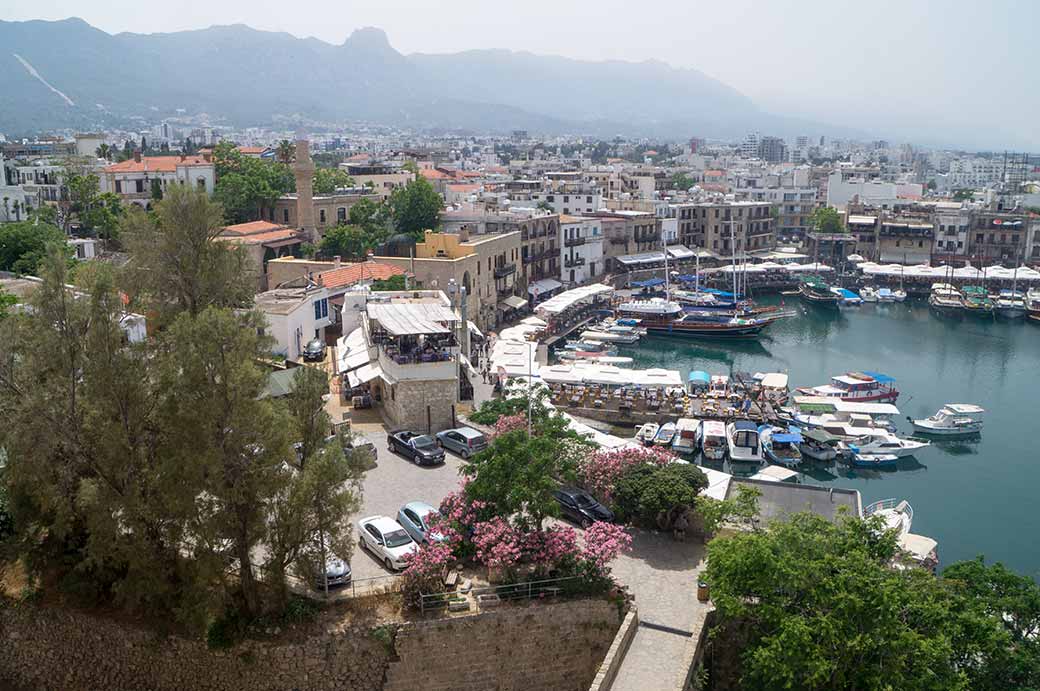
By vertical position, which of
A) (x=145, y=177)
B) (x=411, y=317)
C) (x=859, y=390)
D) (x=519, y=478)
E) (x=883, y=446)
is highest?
(x=145, y=177)

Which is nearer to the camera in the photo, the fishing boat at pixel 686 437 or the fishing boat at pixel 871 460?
the fishing boat at pixel 686 437

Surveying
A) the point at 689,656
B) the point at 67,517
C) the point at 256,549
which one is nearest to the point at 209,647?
the point at 256,549

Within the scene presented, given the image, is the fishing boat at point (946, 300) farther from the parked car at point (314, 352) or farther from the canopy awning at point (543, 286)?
the parked car at point (314, 352)

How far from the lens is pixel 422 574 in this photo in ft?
48.0

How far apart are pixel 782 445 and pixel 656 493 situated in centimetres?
1559

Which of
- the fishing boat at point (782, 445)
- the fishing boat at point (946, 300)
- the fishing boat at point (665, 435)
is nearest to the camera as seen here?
the fishing boat at point (782, 445)

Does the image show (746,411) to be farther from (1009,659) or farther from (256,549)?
(256,549)

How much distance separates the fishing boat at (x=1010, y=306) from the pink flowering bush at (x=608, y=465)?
166 ft

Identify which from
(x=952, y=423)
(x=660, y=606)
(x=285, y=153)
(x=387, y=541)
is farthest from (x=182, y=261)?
(x=285, y=153)

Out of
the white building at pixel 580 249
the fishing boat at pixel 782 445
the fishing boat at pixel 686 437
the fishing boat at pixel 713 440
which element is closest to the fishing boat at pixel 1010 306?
the white building at pixel 580 249

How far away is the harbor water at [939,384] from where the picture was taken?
2745cm

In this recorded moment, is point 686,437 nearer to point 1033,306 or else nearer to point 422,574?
point 422,574

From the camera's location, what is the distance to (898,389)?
42.1 metres

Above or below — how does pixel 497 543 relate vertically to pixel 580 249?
below
